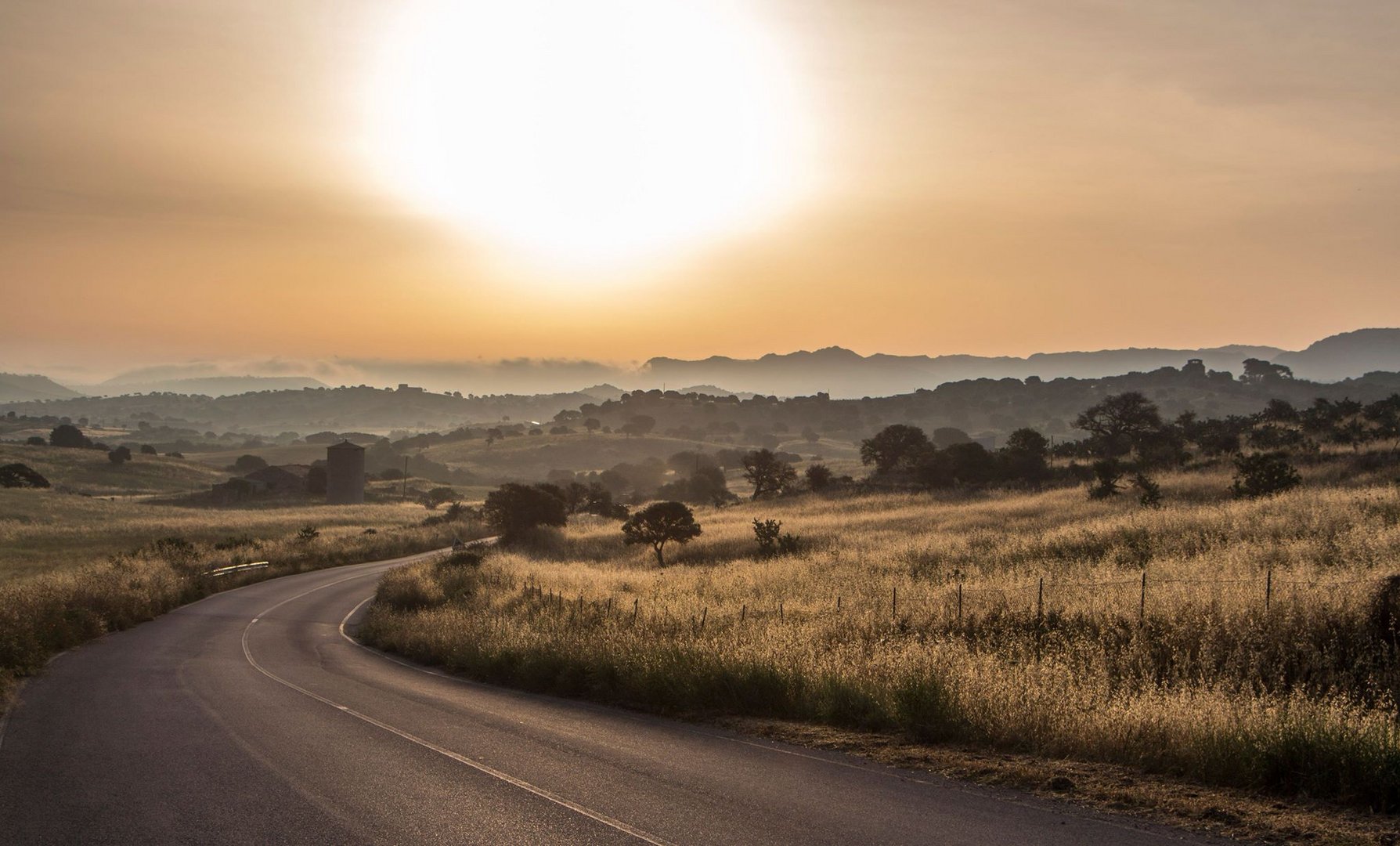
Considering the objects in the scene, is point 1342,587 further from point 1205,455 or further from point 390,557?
point 390,557

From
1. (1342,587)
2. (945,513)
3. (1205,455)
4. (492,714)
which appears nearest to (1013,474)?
(1205,455)

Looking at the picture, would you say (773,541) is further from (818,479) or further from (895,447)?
(895,447)

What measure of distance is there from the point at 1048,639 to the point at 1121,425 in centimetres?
6255

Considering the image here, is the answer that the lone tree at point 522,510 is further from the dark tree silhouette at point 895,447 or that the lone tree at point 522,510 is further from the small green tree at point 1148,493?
the small green tree at point 1148,493

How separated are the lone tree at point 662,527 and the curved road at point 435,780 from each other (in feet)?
102

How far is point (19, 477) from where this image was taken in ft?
329

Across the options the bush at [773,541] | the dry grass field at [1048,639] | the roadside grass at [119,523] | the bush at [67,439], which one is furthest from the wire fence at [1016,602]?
the bush at [67,439]

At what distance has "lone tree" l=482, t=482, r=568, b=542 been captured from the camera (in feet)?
201

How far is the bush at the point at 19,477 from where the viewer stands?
322 feet

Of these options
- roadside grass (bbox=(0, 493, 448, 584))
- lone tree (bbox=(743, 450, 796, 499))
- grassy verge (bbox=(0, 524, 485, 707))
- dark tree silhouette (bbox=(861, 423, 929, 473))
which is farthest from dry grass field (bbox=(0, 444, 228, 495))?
dark tree silhouette (bbox=(861, 423, 929, 473))

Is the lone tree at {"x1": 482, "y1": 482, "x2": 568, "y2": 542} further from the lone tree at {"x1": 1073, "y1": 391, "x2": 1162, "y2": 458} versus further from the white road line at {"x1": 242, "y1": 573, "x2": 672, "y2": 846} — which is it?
the white road line at {"x1": 242, "y1": 573, "x2": 672, "y2": 846}

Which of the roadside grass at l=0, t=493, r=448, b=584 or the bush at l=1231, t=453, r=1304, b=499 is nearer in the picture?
the bush at l=1231, t=453, r=1304, b=499

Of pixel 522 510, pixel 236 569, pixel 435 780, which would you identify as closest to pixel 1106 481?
pixel 522 510

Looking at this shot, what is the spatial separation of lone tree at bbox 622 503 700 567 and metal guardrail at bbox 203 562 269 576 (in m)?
19.1
